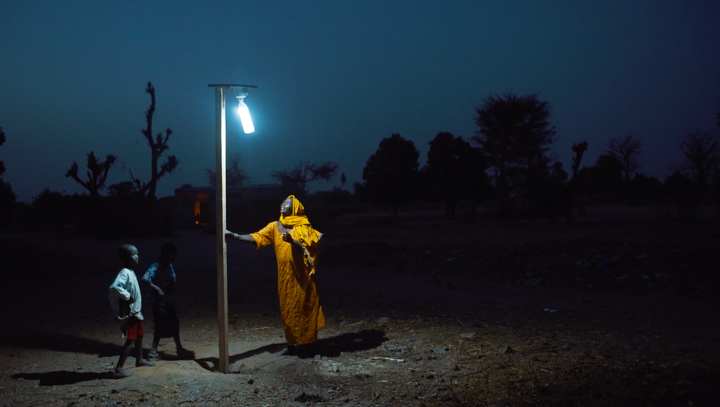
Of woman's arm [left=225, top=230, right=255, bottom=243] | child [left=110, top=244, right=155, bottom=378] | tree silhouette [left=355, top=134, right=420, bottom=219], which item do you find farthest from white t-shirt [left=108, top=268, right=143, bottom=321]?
tree silhouette [left=355, top=134, right=420, bottom=219]

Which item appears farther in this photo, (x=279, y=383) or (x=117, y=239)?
(x=117, y=239)

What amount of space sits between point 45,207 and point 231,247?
24.9m

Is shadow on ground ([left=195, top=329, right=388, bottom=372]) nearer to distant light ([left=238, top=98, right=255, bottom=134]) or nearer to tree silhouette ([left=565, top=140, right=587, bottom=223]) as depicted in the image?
distant light ([left=238, top=98, right=255, bottom=134])

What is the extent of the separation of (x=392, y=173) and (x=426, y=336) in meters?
32.4

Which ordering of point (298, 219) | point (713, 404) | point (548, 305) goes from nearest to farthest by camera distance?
1. point (713, 404)
2. point (298, 219)
3. point (548, 305)

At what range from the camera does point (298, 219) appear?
5.52 m

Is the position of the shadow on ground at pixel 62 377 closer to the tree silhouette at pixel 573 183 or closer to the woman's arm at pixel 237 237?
the woman's arm at pixel 237 237

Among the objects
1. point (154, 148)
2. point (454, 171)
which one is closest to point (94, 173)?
point (154, 148)

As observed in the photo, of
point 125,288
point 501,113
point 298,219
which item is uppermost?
point 501,113

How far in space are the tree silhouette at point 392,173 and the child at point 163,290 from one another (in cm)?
3271

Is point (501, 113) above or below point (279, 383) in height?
above

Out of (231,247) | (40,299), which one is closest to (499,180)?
(231,247)

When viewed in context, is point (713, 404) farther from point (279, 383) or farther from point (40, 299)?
point (40, 299)

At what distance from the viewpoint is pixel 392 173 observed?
38406mm
